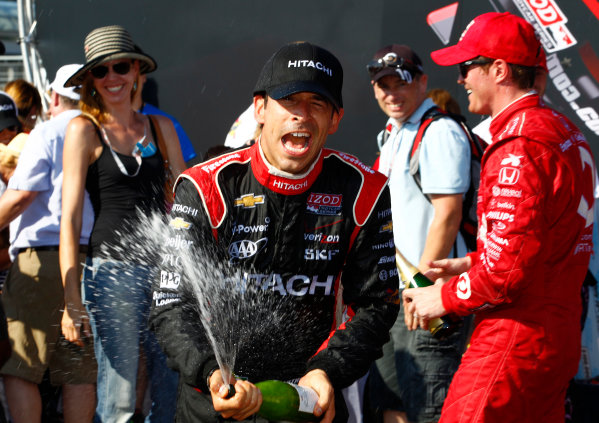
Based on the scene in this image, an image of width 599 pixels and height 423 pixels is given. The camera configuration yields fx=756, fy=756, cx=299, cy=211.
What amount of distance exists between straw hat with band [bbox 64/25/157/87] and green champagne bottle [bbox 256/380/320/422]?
248cm

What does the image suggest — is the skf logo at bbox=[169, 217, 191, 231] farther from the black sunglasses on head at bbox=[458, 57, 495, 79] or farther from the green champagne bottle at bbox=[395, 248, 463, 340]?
the black sunglasses on head at bbox=[458, 57, 495, 79]

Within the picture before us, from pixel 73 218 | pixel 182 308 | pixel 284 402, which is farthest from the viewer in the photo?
pixel 73 218

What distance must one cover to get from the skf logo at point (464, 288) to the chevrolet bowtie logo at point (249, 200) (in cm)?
94

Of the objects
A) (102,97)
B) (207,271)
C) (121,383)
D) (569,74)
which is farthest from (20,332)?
(569,74)

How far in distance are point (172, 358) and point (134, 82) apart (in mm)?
2369

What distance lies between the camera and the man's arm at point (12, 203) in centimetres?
407

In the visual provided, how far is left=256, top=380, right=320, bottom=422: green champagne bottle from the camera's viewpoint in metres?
2.12

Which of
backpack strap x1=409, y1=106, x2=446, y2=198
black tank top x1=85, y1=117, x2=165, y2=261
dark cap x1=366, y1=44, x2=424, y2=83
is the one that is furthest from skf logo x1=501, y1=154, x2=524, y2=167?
black tank top x1=85, y1=117, x2=165, y2=261

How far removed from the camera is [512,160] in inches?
111

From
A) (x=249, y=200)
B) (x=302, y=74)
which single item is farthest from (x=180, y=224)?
(x=302, y=74)

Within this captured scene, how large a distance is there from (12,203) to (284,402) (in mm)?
2528

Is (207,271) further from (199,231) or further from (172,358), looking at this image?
(172,358)

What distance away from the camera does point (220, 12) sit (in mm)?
5824

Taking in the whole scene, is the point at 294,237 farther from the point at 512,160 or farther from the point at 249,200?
the point at 512,160
